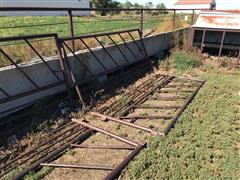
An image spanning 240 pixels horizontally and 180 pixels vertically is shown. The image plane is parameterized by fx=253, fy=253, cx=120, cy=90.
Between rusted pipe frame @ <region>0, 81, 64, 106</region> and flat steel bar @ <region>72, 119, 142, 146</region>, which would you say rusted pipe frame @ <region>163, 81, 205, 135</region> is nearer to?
flat steel bar @ <region>72, 119, 142, 146</region>

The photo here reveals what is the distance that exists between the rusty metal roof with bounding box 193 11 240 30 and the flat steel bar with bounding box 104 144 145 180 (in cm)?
664

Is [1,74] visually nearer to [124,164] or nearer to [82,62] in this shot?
[82,62]

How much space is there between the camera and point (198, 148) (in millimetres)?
3824

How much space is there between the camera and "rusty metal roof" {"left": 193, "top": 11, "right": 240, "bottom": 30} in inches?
343

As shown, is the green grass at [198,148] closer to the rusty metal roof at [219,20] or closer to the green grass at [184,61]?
the green grass at [184,61]

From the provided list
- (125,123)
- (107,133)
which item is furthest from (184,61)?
(107,133)

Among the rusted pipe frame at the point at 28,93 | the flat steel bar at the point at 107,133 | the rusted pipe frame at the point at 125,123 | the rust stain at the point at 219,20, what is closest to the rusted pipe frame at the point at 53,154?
the flat steel bar at the point at 107,133

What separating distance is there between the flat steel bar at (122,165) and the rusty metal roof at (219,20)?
21.8 ft

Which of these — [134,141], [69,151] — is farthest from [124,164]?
[69,151]

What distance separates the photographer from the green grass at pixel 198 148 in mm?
3301

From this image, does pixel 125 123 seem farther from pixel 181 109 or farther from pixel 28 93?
pixel 28 93

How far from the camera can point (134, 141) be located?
3.93 meters

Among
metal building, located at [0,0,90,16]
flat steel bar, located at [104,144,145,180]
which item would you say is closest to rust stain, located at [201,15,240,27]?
flat steel bar, located at [104,144,145,180]

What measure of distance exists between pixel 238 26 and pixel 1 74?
7.64m
